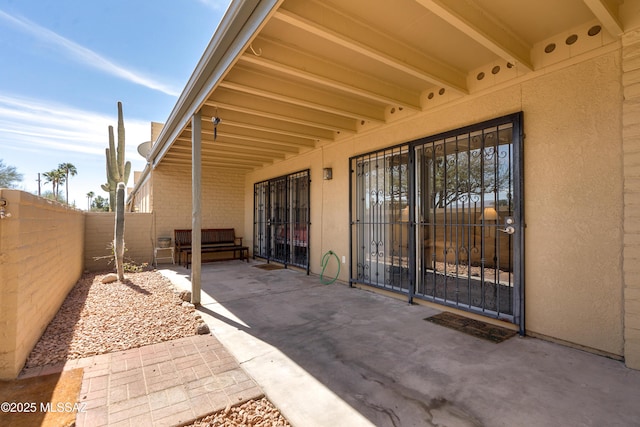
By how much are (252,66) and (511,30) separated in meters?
2.63

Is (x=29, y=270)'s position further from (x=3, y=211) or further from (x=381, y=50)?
(x=381, y=50)

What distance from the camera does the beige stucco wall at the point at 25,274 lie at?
2066 mm

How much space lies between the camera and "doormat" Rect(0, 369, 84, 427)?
5.39 feet

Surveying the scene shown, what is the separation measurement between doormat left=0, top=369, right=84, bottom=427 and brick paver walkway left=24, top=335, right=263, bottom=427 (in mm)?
62

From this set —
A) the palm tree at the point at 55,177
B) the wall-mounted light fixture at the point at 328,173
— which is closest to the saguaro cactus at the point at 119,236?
the wall-mounted light fixture at the point at 328,173

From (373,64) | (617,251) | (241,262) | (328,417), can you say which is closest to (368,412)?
(328,417)

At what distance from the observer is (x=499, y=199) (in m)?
3.38

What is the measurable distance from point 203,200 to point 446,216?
23.4 ft

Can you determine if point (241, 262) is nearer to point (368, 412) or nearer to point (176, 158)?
point (176, 158)

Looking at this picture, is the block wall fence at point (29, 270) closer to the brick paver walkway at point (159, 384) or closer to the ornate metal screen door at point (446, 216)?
the brick paver walkway at point (159, 384)

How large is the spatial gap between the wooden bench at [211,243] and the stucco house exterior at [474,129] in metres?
3.52

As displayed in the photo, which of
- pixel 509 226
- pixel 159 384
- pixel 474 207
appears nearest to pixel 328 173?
pixel 474 207

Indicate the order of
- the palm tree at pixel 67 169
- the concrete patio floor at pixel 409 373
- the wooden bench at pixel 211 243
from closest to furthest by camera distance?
1. the concrete patio floor at pixel 409 373
2. the wooden bench at pixel 211 243
3. the palm tree at pixel 67 169

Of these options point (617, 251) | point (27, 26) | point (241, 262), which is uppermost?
point (27, 26)
